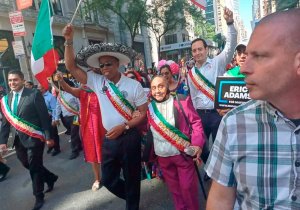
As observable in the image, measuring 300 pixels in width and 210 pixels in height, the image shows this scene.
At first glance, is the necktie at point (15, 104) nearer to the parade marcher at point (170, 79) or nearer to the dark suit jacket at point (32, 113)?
the dark suit jacket at point (32, 113)

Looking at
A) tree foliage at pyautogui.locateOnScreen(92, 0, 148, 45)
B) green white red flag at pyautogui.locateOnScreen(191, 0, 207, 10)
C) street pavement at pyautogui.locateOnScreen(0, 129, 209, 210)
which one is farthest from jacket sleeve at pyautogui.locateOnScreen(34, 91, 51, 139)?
tree foliage at pyautogui.locateOnScreen(92, 0, 148, 45)

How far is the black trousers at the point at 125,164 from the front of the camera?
3230 mm

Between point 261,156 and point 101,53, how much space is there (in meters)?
2.28

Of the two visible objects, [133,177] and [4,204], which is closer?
[133,177]

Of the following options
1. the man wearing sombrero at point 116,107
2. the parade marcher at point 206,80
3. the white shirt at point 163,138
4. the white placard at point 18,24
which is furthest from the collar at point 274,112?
the white placard at point 18,24

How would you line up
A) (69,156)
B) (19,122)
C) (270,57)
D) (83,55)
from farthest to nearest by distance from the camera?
(69,156) < (19,122) < (83,55) < (270,57)

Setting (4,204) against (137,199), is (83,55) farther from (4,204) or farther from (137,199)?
(4,204)

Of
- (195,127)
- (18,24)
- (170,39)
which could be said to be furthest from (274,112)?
(170,39)

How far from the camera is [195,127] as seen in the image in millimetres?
3062

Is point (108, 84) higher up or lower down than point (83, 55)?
lower down

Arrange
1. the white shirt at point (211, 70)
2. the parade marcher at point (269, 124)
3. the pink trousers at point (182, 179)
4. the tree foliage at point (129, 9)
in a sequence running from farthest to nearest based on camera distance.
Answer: the tree foliage at point (129, 9) → the white shirt at point (211, 70) → the pink trousers at point (182, 179) → the parade marcher at point (269, 124)

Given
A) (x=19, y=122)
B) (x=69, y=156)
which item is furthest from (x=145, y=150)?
(x=69, y=156)

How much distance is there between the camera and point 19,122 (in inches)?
159

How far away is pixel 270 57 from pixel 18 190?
4.72 metres
